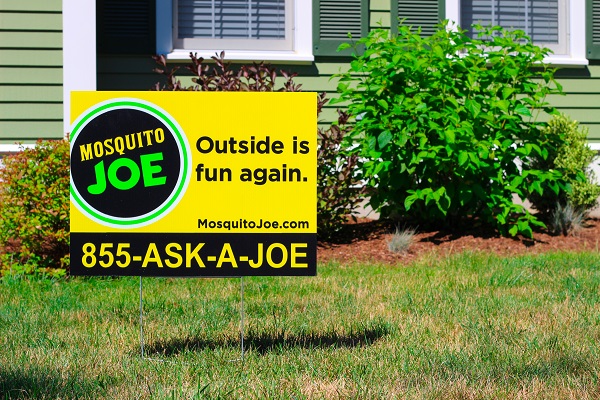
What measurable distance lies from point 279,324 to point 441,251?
2.97 metres

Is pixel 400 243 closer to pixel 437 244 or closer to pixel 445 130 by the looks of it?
pixel 437 244

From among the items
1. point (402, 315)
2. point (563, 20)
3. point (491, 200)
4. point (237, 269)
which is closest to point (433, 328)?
point (402, 315)

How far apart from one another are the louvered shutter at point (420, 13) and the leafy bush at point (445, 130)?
152cm

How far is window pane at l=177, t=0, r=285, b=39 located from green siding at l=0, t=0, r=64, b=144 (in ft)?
4.91

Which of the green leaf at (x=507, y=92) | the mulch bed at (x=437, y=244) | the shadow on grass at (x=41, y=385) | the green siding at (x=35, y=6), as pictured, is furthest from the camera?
the green siding at (x=35, y=6)

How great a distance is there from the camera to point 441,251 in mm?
7598

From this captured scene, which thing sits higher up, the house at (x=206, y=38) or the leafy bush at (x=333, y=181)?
the house at (x=206, y=38)

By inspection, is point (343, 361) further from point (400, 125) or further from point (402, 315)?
point (400, 125)

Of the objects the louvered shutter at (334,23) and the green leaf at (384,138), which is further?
the louvered shutter at (334,23)

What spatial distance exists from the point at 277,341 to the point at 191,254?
30.0 inches

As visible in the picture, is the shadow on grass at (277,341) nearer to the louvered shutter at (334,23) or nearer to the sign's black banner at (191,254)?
the sign's black banner at (191,254)

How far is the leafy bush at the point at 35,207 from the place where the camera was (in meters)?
6.74

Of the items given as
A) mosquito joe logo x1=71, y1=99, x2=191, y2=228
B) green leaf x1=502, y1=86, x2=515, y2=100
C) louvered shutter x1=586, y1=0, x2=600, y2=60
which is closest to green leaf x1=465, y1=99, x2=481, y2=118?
green leaf x1=502, y1=86, x2=515, y2=100

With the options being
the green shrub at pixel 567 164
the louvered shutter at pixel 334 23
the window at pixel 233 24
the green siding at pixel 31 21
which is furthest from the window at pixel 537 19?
the green siding at pixel 31 21
